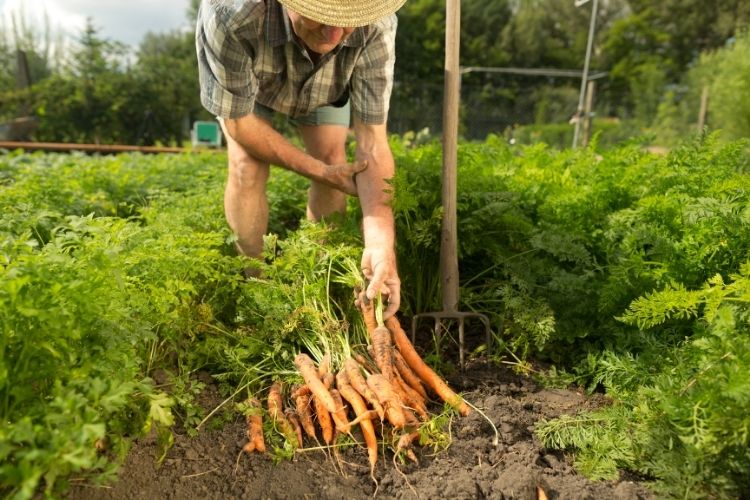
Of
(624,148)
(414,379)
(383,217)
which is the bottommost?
(414,379)

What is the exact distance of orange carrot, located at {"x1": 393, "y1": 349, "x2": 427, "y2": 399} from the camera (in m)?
2.61

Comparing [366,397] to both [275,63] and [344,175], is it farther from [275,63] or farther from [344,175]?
[275,63]

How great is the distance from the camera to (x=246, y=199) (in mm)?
3367

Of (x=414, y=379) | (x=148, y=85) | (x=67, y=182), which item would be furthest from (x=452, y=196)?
(x=148, y=85)

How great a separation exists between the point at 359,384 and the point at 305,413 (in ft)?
0.80

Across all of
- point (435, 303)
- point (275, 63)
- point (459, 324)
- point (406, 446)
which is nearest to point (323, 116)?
point (275, 63)

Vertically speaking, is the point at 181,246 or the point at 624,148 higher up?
the point at 624,148

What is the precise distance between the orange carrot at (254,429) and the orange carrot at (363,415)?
0.34m

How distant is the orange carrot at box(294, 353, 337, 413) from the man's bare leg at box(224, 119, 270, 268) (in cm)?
91

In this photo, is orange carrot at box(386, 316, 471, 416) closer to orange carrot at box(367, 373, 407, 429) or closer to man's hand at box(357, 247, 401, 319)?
man's hand at box(357, 247, 401, 319)

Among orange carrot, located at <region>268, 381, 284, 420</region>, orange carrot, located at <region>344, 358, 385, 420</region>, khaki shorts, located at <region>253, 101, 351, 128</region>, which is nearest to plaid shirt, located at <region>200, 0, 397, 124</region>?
khaki shorts, located at <region>253, 101, 351, 128</region>

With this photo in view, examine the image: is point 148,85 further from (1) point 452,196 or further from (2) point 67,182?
(1) point 452,196

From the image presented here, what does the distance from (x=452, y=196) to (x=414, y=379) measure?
0.97m

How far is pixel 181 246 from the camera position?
2.70 m
